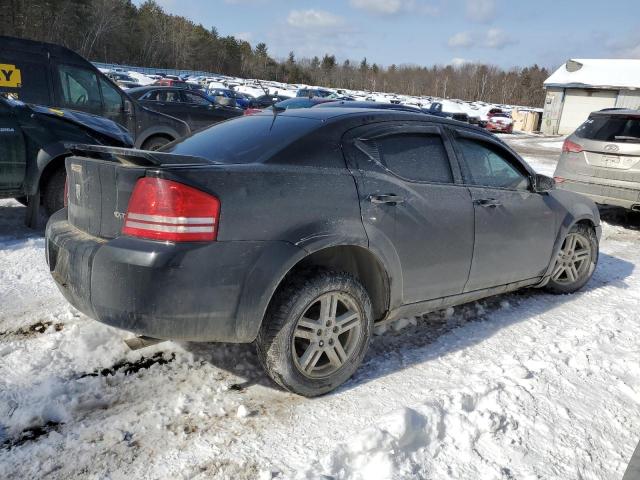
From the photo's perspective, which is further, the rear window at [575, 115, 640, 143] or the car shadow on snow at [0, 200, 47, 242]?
the rear window at [575, 115, 640, 143]

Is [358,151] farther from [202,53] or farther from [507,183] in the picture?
[202,53]

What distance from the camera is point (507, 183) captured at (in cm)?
402

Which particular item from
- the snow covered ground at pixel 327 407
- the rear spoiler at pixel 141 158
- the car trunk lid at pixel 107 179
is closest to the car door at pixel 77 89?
the snow covered ground at pixel 327 407

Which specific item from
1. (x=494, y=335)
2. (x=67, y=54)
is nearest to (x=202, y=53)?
(x=67, y=54)

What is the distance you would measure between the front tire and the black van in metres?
Answer: 5.63

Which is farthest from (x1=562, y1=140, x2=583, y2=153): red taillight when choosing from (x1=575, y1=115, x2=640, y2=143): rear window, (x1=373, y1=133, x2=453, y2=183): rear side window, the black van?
the black van

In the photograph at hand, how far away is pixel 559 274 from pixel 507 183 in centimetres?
125

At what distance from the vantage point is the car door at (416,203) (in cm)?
302

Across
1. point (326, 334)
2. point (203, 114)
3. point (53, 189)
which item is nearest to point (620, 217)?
point (326, 334)

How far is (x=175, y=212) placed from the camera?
7.75ft

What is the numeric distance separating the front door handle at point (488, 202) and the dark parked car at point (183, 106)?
8767mm

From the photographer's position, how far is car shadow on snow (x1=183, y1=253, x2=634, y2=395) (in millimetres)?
3145

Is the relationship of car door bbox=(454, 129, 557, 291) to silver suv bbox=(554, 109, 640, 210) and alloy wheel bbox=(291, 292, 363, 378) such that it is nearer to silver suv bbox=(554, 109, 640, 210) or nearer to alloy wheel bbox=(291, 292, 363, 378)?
alloy wheel bbox=(291, 292, 363, 378)

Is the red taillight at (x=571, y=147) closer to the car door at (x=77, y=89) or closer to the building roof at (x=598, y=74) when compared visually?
the car door at (x=77, y=89)
